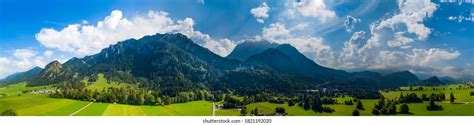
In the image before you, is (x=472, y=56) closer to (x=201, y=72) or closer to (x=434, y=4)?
(x=434, y=4)

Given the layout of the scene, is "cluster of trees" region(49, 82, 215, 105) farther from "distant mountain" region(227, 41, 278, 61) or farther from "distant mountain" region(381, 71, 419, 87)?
"distant mountain" region(381, 71, 419, 87)

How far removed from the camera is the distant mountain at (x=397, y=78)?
14125 mm

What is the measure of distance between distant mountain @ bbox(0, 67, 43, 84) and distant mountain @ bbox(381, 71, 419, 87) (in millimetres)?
7249

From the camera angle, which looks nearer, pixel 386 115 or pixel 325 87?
pixel 386 115

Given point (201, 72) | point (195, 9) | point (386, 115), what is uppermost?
point (195, 9)

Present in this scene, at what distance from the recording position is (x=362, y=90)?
46.7 ft

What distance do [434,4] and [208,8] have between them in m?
Answer: 4.49

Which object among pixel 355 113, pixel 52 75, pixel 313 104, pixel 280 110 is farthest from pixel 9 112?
pixel 355 113

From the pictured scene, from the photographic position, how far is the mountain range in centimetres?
1430

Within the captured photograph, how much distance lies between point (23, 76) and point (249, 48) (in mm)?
4810

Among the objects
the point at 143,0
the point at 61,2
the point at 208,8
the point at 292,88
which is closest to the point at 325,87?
the point at 292,88

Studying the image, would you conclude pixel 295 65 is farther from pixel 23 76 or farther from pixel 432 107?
pixel 23 76

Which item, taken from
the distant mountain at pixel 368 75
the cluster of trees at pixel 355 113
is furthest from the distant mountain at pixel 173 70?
the cluster of trees at pixel 355 113

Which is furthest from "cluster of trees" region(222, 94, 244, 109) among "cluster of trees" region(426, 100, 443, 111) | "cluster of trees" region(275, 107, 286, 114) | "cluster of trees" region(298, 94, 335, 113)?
"cluster of trees" region(426, 100, 443, 111)
